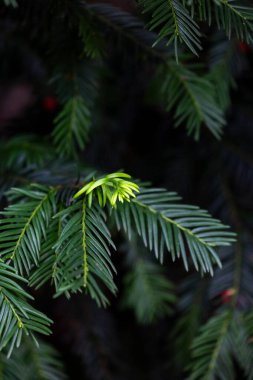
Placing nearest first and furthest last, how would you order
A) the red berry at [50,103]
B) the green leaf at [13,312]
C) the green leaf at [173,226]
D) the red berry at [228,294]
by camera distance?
the green leaf at [13,312]
the green leaf at [173,226]
the red berry at [228,294]
the red berry at [50,103]

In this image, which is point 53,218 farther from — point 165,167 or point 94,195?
point 165,167

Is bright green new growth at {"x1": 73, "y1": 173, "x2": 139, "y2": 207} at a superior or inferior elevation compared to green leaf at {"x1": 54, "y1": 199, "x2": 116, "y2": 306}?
superior

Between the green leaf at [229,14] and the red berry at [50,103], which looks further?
the red berry at [50,103]

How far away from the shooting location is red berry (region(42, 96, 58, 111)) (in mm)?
1198

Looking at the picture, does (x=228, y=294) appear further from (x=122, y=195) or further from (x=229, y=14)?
(x=229, y=14)

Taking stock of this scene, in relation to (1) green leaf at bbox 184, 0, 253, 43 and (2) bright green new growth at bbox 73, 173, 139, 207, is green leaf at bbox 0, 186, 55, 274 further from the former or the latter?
(1) green leaf at bbox 184, 0, 253, 43

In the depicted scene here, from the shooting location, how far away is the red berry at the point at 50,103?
3.93ft

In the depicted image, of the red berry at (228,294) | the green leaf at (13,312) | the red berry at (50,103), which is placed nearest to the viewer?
the green leaf at (13,312)

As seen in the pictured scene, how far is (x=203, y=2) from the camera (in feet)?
2.00

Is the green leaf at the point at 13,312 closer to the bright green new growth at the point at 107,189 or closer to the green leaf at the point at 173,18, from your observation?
the bright green new growth at the point at 107,189

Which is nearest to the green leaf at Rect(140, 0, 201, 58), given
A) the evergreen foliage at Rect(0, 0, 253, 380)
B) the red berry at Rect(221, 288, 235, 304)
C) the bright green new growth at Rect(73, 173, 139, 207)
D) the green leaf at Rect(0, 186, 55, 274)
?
the evergreen foliage at Rect(0, 0, 253, 380)

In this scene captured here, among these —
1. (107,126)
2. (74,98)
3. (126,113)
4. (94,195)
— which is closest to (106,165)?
(107,126)

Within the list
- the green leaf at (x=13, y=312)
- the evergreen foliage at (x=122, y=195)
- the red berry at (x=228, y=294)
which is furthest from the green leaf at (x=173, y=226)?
the red berry at (x=228, y=294)

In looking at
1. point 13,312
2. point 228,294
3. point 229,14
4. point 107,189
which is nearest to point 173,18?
point 229,14
